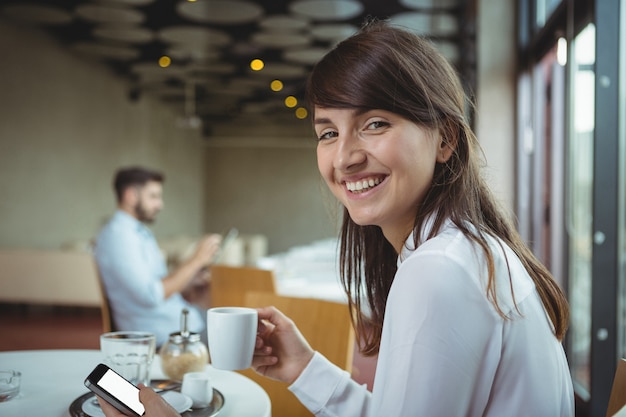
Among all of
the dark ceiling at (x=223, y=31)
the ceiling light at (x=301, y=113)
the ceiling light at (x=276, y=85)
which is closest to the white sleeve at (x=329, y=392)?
the dark ceiling at (x=223, y=31)

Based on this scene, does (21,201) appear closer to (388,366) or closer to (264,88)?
(264,88)

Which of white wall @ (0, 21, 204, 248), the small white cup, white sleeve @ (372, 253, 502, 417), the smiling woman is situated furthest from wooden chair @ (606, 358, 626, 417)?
white wall @ (0, 21, 204, 248)

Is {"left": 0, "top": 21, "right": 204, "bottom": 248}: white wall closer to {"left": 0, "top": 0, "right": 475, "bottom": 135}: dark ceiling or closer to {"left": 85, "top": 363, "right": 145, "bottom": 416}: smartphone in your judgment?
{"left": 0, "top": 0, "right": 475, "bottom": 135}: dark ceiling

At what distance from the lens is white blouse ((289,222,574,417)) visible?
0.78 meters

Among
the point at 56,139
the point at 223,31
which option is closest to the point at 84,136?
the point at 56,139

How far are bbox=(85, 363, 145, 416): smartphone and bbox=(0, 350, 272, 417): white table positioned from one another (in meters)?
0.21

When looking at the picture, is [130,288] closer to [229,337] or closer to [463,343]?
[229,337]

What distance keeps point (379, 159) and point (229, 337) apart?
44 cm

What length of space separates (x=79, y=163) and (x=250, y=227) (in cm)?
759

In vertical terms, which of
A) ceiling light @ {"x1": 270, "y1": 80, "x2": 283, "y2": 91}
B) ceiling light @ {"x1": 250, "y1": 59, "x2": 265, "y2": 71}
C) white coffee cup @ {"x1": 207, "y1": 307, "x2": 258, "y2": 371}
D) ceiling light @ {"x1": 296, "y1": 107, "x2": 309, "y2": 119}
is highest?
ceiling light @ {"x1": 250, "y1": 59, "x2": 265, "y2": 71}

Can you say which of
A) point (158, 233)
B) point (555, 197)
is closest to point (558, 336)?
point (555, 197)

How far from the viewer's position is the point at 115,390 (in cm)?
99

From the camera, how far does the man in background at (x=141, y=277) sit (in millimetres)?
2988

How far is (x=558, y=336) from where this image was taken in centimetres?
99
